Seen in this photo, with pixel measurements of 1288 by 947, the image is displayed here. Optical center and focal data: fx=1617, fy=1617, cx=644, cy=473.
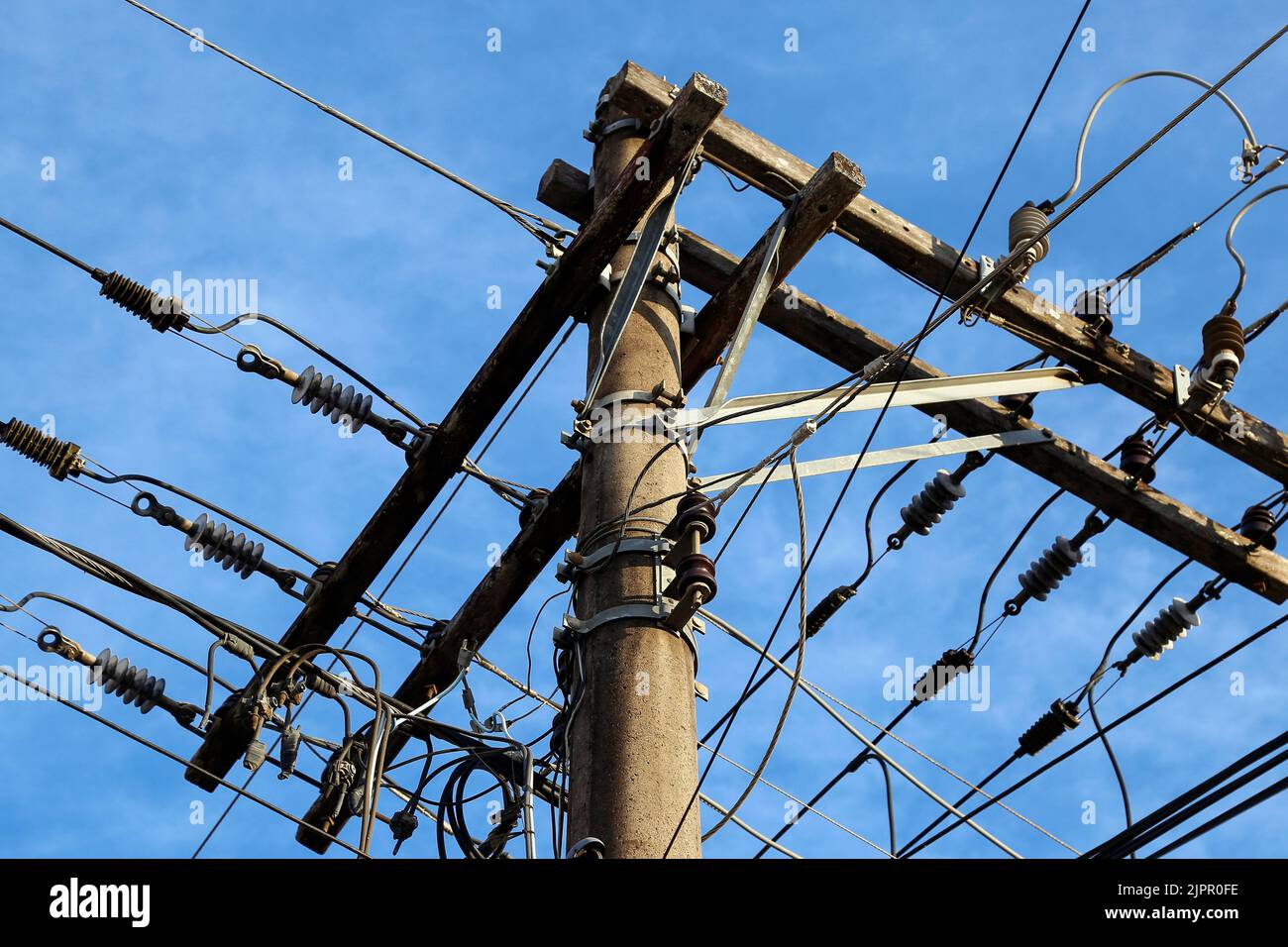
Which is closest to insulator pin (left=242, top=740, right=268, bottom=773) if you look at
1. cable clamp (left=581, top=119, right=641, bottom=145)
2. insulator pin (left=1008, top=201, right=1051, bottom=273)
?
cable clamp (left=581, top=119, right=641, bottom=145)

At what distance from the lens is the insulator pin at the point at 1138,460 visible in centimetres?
685

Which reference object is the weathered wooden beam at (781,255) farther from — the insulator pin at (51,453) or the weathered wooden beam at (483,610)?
the insulator pin at (51,453)

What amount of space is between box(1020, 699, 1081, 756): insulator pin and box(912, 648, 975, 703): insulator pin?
0.41 m

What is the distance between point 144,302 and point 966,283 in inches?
137

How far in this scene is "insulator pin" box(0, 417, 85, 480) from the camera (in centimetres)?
Answer: 666

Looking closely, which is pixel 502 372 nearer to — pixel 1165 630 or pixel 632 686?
pixel 632 686

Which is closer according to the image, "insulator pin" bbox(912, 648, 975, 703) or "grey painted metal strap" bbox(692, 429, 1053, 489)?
"grey painted metal strap" bbox(692, 429, 1053, 489)

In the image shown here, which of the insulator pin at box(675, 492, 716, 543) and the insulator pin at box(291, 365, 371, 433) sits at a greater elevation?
the insulator pin at box(291, 365, 371, 433)

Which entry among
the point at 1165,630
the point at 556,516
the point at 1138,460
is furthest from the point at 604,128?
the point at 1165,630

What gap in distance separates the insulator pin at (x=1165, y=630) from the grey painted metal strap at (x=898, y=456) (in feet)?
3.48

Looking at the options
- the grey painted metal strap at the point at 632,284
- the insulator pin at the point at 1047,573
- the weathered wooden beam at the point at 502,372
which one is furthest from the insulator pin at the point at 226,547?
the insulator pin at the point at 1047,573

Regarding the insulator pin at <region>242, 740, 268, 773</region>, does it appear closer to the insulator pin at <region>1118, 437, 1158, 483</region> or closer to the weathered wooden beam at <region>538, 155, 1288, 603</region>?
the weathered wooden beam at <region>538, 155, 1288, 603</region>
